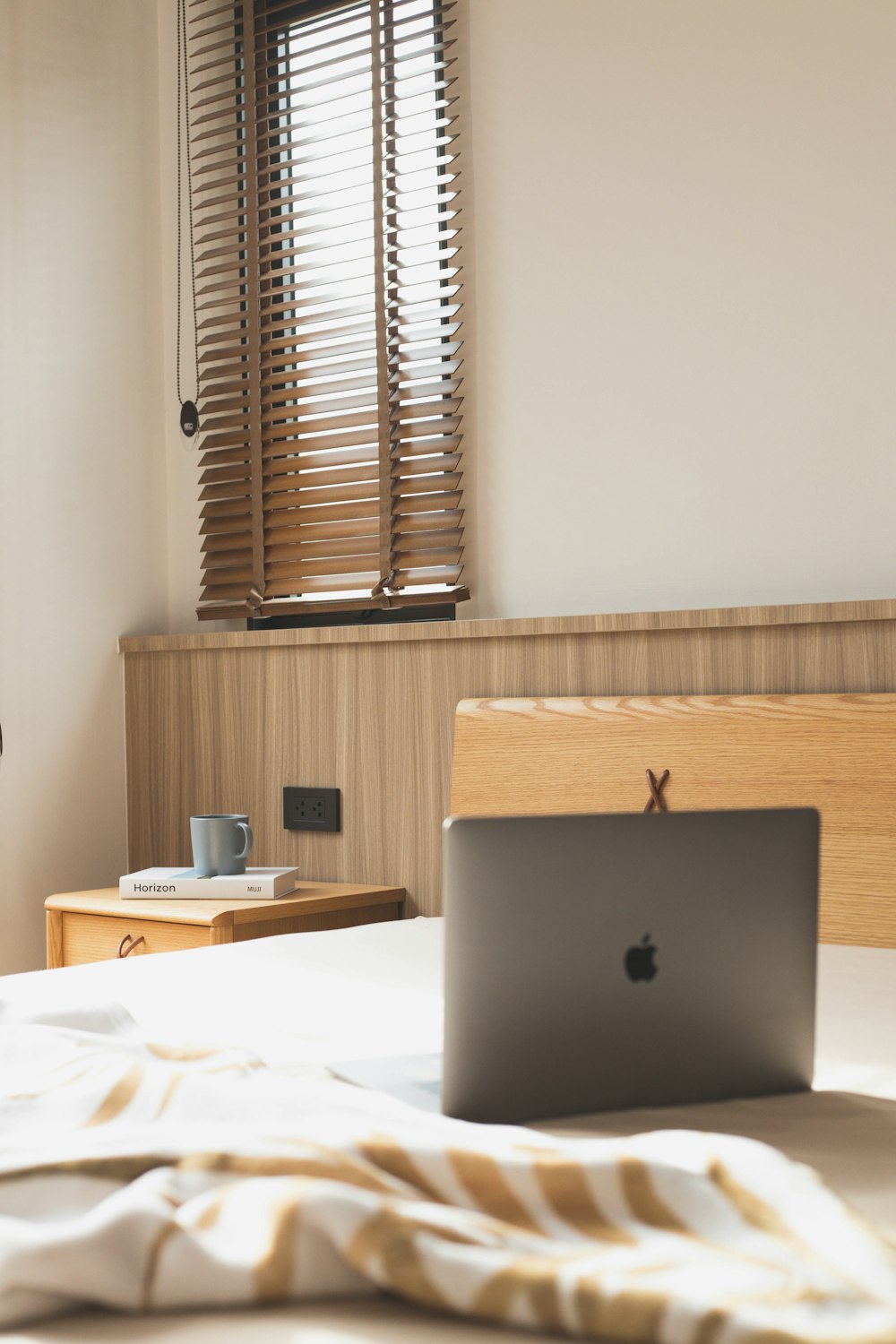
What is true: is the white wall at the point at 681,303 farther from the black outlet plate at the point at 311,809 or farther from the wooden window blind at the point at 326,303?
the black outlet plate at the point at 311,809

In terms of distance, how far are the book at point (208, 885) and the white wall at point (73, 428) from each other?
43cm

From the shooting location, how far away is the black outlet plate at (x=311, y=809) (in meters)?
2.54

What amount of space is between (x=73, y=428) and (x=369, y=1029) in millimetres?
1811

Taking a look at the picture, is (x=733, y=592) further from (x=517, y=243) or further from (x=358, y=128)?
(x=358, y=128)

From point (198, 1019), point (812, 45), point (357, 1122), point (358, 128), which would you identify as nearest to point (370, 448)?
point (358, 128)

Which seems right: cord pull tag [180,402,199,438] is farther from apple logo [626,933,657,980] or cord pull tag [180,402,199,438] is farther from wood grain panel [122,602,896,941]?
apple logo [626,933,657,980]

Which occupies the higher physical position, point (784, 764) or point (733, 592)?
point (733, 592)

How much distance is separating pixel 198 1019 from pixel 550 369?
1.38 meters

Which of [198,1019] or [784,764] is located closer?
[198,1019]

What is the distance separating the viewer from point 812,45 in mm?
2074

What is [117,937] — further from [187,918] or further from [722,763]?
[722,763]

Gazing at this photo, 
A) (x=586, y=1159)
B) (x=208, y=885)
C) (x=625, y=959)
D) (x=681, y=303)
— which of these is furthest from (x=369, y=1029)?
(x=681, y=303)

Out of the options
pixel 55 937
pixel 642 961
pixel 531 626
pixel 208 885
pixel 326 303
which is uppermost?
pixel 326 303

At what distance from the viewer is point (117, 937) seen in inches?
91.7
